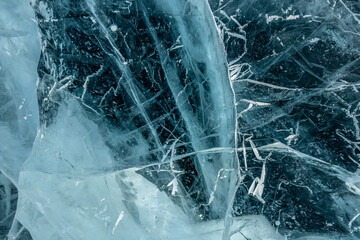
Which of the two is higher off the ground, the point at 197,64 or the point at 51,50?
the point at 51,50

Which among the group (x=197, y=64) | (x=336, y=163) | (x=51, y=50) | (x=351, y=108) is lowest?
(x=336, y=163)

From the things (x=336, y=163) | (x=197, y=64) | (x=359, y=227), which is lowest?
(x=359, y=227)

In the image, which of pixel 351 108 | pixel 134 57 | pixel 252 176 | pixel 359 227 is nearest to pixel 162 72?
pixel 134 57

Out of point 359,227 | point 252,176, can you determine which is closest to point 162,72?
point 252,176

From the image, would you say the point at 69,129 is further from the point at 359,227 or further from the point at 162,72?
the point at 359,227

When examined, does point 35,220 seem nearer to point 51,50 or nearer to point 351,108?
point 51,50

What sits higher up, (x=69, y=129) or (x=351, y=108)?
(x=69, y=129)
